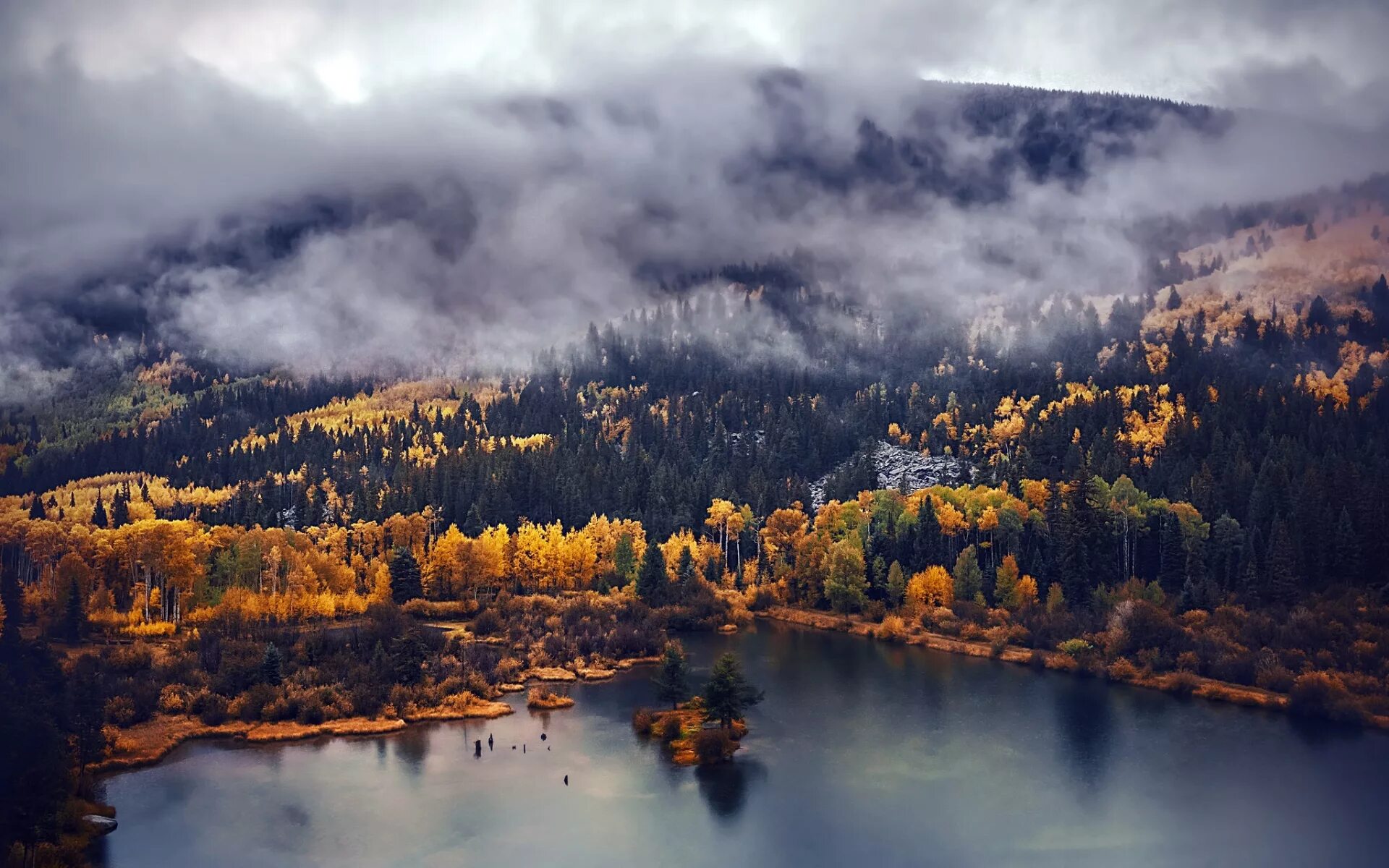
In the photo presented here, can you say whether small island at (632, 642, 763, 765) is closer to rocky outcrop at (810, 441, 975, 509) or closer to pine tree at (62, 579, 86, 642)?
pine tree at (62, 579, 86, 642)

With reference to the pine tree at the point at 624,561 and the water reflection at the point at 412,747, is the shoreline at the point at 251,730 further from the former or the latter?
the pine tree at the point at 624,561

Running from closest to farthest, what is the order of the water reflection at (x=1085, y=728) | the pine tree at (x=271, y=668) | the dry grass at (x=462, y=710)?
the water reflection at (x=1085, y=728) < the dry grass at (x=462, y=710) < the pine tree at (x=271, y=668)

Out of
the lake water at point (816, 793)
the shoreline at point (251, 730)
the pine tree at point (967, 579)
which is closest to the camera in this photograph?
the lake water at point (816, 793)

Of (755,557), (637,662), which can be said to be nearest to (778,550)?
(755,557)

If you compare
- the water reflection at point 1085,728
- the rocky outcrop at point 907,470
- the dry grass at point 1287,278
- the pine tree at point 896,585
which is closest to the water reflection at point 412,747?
the water reflection at point 1085,728

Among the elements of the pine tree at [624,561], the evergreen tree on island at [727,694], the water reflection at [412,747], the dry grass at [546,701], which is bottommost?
the water reflection at [412,747]

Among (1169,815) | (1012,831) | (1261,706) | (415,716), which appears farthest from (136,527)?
(1261,706)

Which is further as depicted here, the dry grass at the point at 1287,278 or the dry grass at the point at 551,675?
the dry grass at the point at 1287,278

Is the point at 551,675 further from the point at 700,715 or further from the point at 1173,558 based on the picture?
the point at 1173,558

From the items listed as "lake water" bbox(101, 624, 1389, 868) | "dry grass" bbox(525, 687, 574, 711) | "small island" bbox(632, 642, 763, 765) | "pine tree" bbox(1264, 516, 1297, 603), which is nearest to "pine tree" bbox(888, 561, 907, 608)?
"lake water" bbox(101, 624, 1389, 868)
